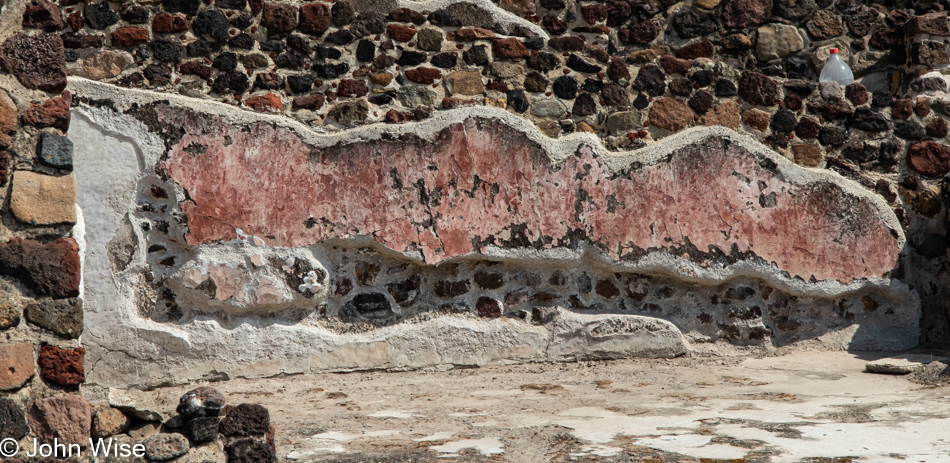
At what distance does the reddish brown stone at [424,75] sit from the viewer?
13.2 ft

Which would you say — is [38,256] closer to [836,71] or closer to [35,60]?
[35,60]

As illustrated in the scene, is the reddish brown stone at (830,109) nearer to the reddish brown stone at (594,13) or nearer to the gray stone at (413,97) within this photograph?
the reddish brown stone at (594,13)

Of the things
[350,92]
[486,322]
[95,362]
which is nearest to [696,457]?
[486,322]

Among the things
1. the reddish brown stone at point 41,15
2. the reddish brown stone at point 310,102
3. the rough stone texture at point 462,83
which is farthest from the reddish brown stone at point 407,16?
the reddish brown stone at point 41,15

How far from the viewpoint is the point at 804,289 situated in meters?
4.21

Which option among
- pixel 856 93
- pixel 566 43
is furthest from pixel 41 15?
pixel 856 93

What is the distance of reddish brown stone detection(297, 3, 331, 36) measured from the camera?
3.94 metres

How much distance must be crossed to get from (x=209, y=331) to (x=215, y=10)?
144 cm

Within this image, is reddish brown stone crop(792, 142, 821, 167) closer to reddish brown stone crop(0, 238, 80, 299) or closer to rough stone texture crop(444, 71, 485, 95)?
rough stone texture crop(444, 71, 485, 95)

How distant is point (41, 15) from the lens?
2.24 metres

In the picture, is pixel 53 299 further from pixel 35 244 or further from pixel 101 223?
pixel 101 223

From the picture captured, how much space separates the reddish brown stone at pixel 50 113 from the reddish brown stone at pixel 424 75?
199 cm

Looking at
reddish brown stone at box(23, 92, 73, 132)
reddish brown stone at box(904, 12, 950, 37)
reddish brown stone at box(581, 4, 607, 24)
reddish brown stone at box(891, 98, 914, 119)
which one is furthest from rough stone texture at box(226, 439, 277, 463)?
reddish brown stone at box(904, 12, 950, 37)

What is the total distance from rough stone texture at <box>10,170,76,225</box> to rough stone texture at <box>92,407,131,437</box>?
19.6 inches
